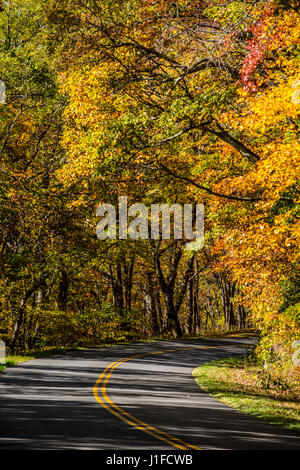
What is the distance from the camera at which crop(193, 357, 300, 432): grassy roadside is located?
13.4m

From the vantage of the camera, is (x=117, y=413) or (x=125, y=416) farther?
(x=117, y=413)

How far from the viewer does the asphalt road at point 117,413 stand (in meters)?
8.81

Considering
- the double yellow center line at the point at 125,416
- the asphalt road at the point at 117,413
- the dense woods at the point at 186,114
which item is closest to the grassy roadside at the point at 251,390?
the asphalt road at the point at 117,413

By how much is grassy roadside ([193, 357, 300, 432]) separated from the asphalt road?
0.63 meters

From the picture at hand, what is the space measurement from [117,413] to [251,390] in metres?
7.61

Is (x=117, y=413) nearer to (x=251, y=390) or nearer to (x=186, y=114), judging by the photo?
(x=251, y=390)

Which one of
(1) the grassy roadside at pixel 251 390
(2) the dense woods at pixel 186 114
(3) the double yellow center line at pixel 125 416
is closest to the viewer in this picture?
(3) the double yellow center line at pixel 125 416

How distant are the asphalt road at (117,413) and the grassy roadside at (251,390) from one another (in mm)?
633

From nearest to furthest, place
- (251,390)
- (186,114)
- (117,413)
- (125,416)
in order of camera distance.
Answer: (125,416) → (117,413) → (186,114) → (251,390)

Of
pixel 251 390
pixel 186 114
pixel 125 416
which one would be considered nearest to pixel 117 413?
pixel 125 416

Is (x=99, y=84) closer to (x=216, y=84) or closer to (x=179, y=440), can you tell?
(x=216, y=84)

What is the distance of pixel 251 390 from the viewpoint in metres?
17.7

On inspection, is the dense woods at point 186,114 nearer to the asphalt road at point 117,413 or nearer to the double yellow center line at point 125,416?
the asphalt road at point 117,413

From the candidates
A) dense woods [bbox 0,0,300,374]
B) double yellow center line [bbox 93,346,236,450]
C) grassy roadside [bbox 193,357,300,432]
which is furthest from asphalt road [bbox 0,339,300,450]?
dense woods [bbox 0,0,300,374]
